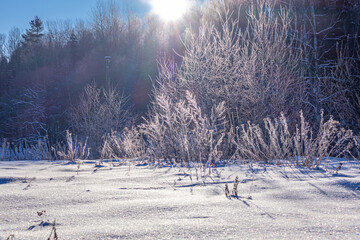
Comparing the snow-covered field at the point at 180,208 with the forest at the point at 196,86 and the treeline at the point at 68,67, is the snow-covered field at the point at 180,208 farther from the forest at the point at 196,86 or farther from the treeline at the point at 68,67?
Answer: the treeline at the point at 68,67

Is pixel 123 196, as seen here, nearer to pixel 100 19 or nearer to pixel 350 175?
pixel 350 175

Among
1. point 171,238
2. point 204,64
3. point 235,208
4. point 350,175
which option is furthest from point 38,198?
point 204,64

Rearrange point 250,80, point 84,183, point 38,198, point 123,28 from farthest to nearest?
point 123,28
point 250,80
point 84,183
point 38,198

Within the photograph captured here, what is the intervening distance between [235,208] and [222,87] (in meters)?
4.99

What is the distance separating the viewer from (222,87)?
652 cm

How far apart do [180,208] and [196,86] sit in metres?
5.01

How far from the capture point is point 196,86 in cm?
654

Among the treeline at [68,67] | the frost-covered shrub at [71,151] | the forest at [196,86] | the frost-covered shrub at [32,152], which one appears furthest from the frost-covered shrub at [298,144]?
the treeline at [68,67]

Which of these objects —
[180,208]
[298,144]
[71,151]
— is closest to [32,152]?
[71,151]

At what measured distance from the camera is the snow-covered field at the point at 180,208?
1377 mm

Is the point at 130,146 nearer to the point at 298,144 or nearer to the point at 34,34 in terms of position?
the point at 298,144

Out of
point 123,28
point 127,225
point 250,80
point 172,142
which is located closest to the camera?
point 127,225

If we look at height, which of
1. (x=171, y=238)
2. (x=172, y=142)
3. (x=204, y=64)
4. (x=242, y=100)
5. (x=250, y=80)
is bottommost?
(x=171, y=238)

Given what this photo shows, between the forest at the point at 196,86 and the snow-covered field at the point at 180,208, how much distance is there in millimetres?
1242
